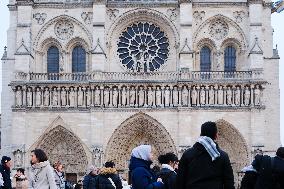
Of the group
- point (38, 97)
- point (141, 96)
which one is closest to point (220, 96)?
point (141, 96)

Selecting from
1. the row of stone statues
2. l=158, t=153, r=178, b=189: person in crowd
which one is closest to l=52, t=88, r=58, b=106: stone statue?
the row of stone statues

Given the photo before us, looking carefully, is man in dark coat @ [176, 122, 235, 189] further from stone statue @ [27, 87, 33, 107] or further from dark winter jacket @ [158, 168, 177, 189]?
stone statue @ [27, 87, 33, 107]

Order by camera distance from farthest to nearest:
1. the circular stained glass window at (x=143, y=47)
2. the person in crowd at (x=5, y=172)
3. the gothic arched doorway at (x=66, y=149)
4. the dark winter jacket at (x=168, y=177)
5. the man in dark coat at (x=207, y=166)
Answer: the circular stained glass window at (x=143, y=47) → the gothic arched doorway at (x=66, y=149) → the person in crowd at (x=5, y=172) → the dark winter jacket at (x=168, y=177) → the man in dark coat at (x=207, y=166)

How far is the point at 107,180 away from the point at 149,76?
72.7 feet

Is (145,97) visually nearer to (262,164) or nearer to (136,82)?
(136,82)

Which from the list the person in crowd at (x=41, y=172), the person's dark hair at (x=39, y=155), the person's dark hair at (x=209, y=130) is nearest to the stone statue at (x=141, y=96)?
the person in crowd at (x=41, y=172)

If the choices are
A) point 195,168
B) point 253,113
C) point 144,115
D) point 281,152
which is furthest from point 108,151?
point 195,168

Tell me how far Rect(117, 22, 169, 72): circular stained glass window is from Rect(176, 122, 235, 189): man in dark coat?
27.5 meters

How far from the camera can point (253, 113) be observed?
33.9 metres

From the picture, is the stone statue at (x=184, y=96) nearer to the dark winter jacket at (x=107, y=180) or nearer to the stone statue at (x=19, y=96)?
the stone statue at (x=19, y=96)

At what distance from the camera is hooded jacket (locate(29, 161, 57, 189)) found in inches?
416

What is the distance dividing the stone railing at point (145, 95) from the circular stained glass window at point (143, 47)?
6.04ft

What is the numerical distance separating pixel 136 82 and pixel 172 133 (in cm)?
299

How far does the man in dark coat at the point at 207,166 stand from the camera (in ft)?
26.9
